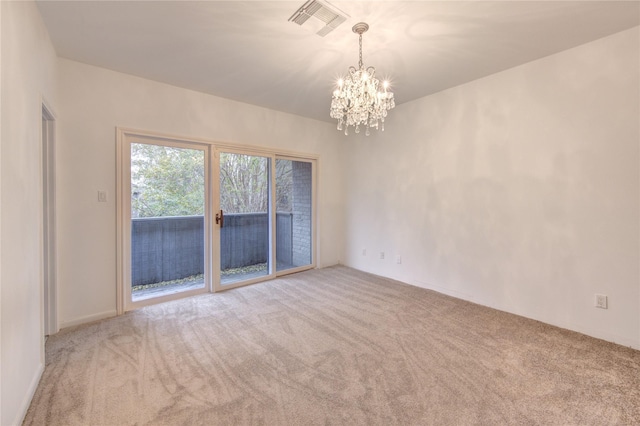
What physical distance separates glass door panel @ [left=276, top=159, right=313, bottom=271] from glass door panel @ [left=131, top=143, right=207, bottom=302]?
119cm

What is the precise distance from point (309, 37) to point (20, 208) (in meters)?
2.37

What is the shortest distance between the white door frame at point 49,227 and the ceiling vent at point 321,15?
245 cm

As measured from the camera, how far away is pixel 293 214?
465 centimetres

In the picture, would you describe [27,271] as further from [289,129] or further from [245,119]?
[289,129]

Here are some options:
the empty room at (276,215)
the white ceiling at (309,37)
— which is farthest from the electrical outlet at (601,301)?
the white ceiling at (309,37)

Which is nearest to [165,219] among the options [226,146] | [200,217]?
[200,217]

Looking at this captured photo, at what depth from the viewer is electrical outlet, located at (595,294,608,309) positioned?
244 cm

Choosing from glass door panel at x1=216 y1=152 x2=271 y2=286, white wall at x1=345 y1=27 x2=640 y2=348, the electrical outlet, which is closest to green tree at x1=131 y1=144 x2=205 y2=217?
glass door panel at x1=216 y1=152 x2=271 y2=286

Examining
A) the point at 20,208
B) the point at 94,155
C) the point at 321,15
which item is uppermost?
the point at 321,15

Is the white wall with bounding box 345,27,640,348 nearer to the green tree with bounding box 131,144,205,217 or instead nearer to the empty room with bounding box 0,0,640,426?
the empty room with bounding box 0,0,640,426

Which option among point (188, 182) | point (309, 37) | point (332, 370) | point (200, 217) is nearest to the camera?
point (332, 370)

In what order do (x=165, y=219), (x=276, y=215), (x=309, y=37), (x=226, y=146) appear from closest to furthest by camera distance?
1. (x=309, y=37)
2. (x=165, y=219)
3. (x=226, y=146)
4. (x=276, y=215)

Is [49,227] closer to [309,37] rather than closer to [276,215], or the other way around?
[276,215]

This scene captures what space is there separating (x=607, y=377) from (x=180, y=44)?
426 cm
